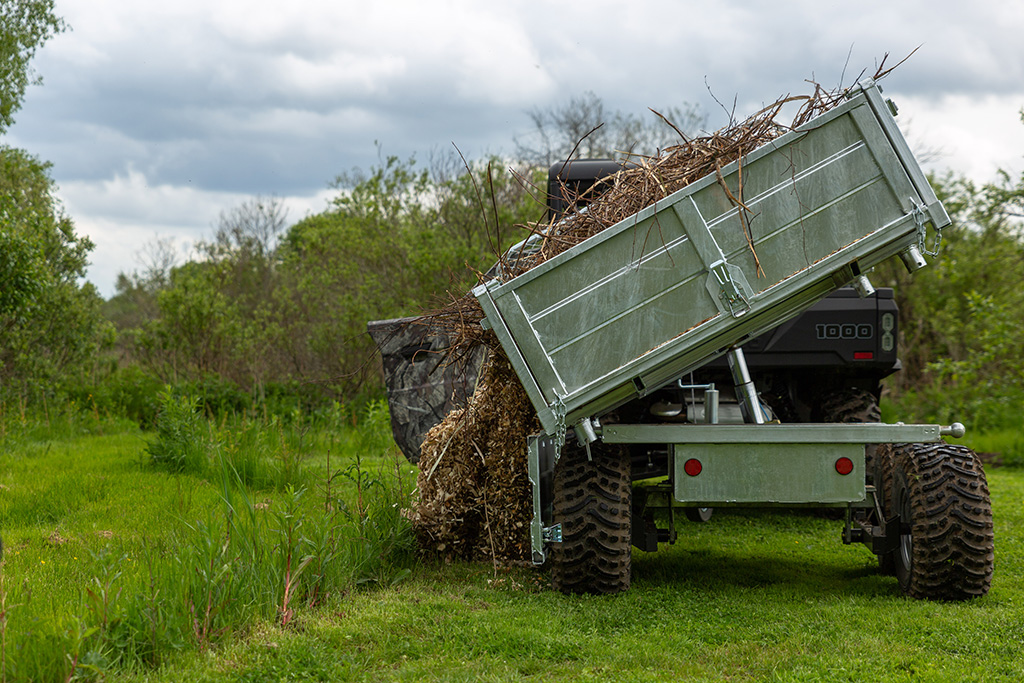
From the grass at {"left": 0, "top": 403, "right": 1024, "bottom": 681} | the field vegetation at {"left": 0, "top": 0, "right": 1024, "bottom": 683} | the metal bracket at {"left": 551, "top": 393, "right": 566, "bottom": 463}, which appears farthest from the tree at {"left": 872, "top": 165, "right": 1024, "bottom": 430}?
the metal bracket at {"left": 551, "top": 393, "right": 566, "bottom": 463}

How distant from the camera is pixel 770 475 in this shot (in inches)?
181

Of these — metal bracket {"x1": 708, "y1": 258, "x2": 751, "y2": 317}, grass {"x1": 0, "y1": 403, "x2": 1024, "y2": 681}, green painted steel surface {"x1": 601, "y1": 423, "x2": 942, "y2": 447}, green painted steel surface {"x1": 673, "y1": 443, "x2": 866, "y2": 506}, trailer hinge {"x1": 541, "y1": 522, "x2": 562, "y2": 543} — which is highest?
metal bracket {"x1": 708, "y1": 258, "x2": 751, "y2": 317}

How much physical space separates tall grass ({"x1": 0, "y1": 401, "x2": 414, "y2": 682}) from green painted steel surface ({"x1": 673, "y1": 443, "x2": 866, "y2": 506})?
165cm

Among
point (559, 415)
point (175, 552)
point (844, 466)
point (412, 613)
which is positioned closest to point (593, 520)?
point (559, 415)

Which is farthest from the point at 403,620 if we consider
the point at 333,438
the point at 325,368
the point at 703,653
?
the point at 325,368

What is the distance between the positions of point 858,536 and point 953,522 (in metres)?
0.60

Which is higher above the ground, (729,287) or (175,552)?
(729,287)

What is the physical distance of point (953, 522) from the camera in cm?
454

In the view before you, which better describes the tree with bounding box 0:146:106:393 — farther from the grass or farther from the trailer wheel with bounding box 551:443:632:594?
the trailer wheel with bounding box 551:443:632:594

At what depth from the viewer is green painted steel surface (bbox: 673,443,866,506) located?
456 cm

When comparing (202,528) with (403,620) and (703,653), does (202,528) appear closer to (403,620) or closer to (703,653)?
(403,620)

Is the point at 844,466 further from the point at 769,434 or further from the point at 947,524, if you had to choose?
the point at 947,524

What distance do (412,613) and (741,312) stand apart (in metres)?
2.02

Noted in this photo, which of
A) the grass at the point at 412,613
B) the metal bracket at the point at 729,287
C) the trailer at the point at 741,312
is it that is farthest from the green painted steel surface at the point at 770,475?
the metal bracket at the point at 729,287
